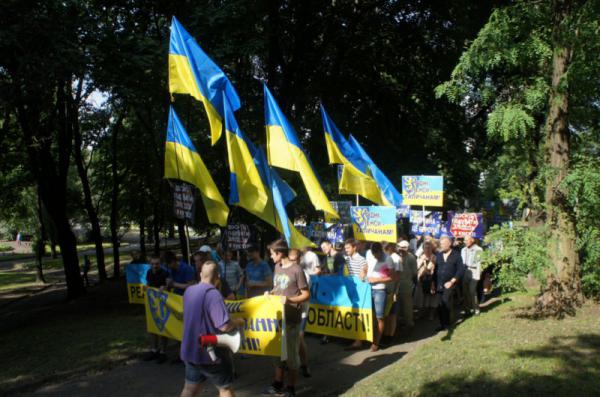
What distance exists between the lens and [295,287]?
6781mm

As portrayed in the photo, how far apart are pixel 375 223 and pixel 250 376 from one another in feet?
16.3

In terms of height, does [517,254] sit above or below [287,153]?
below

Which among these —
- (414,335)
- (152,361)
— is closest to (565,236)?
(414,335)

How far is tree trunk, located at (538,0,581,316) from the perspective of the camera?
8750mm

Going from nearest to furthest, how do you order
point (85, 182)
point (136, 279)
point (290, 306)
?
point (290, 306), point (136, 279), point (85, 182)

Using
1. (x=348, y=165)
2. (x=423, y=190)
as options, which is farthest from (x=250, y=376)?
(x=423, y=190)

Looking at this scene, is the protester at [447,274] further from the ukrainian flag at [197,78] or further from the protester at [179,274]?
A: the ukrainian flag at [197,78]

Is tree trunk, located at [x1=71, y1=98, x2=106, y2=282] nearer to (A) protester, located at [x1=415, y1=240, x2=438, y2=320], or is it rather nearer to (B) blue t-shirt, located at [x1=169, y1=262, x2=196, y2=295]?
(B) blue t-shirt, located at [x1=169, y1=262, x2=196, y2=295]

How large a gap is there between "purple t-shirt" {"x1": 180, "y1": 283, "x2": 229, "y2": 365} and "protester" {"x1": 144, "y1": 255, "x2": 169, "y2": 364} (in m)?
3.98

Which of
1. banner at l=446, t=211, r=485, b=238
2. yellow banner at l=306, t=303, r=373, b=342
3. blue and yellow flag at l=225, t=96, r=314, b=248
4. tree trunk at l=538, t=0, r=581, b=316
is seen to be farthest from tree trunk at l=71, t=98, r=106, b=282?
tree trunk at l=538, t=0, r=581, b=316

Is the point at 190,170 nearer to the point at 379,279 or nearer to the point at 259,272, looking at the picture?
the point at 259,272

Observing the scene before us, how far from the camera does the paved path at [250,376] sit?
734 centimetres

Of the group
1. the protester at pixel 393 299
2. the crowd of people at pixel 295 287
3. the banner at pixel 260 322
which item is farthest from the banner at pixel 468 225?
the banner at pixel 260 322

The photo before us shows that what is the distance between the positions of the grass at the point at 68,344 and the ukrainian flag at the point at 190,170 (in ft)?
10.8
